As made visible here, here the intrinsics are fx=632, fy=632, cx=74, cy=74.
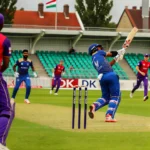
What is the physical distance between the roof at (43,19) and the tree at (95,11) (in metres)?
1.45

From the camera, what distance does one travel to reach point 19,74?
2461cm

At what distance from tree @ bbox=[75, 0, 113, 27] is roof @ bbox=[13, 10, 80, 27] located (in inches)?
57.2

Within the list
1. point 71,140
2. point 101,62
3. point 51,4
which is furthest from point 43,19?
point 71,140

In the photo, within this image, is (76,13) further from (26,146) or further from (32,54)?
(26,146)

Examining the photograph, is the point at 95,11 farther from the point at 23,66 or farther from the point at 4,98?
the point at 4,98

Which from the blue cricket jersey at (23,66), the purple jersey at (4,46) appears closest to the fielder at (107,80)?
the purple jersey at (4,46)

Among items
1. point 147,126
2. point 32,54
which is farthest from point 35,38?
point 147,126

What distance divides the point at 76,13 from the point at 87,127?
69.4 meters

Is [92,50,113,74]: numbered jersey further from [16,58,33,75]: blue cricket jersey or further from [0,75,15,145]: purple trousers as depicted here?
[16,58,33,75]: blue cricket jersey

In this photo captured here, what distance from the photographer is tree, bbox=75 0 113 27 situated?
7812 centimetres

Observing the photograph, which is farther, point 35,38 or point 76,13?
point 76,13

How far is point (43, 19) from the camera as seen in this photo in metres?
82.8

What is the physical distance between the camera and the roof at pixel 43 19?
267ft

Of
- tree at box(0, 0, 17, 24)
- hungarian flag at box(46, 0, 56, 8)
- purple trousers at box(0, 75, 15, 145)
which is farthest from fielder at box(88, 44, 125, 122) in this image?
tree at box(0, 0, 17, 24)
